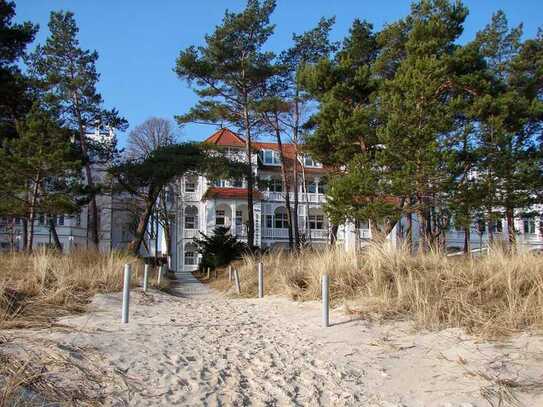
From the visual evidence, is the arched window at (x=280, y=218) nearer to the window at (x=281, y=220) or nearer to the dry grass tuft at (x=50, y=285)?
the window at (x=281, y=220)

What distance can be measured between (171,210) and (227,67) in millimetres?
22825

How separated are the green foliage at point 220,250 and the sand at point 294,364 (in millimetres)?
21443

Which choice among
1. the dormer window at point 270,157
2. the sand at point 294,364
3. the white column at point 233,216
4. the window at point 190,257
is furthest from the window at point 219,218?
the sand at point 294,364

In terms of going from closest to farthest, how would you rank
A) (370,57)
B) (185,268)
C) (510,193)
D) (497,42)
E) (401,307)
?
(401,307), (510,193), (370,57), (497,42), (185,268)

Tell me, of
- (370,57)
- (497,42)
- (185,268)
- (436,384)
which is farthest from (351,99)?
(185,268)

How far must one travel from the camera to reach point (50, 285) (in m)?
9.89

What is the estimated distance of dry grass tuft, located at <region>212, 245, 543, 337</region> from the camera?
6527 mm

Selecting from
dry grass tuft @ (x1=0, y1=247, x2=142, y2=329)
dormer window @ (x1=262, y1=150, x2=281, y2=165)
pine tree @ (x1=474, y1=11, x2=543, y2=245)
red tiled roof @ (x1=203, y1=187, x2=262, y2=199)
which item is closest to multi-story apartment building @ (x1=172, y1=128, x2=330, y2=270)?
red tiled roof @ (x1=203, y1=187, x2=262, y2=199)

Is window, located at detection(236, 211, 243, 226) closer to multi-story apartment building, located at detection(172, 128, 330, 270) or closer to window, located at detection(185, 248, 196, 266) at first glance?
multi-story apartment building, located at detection(172, 128, 330, 270)

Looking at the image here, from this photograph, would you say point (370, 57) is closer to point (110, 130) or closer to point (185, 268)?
point (110, 130)

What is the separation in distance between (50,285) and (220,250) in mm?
20149

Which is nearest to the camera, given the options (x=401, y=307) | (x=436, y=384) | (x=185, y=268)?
(x=436, y=384)

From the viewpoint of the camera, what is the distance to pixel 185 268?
47.8m

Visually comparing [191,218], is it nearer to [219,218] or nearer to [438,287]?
[219,218]
